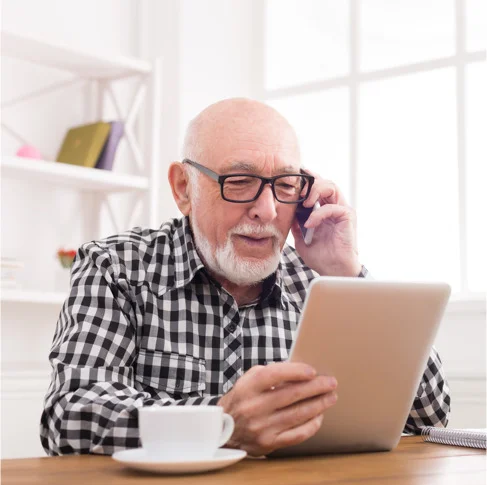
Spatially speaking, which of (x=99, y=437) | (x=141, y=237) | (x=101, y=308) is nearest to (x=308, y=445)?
(x=99, y=437)

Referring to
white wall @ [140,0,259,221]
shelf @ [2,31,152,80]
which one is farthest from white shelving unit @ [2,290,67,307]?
shelf @ [2,31,152,80]

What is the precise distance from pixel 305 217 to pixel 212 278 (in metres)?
0.27

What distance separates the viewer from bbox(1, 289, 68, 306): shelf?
8.82 ft

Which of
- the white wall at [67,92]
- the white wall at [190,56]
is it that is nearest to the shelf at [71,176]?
the white wall at [67,92]

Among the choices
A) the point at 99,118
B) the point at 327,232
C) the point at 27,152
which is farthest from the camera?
the point at 99,118

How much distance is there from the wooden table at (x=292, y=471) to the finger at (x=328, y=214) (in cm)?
68

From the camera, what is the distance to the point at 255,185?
1.63 metres

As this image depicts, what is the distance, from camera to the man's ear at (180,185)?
5.94 feet

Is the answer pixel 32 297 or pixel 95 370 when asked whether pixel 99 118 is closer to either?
pixel 32 297

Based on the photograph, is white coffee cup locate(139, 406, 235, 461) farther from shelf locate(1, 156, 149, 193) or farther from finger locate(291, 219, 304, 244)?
shelf locate(1, 156, 149, 193)

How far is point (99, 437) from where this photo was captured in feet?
4.03

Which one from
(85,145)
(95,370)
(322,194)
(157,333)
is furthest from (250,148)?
(85,145)

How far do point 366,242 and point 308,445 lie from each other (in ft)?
6.90

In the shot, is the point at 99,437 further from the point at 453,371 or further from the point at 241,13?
the point at 241,13
